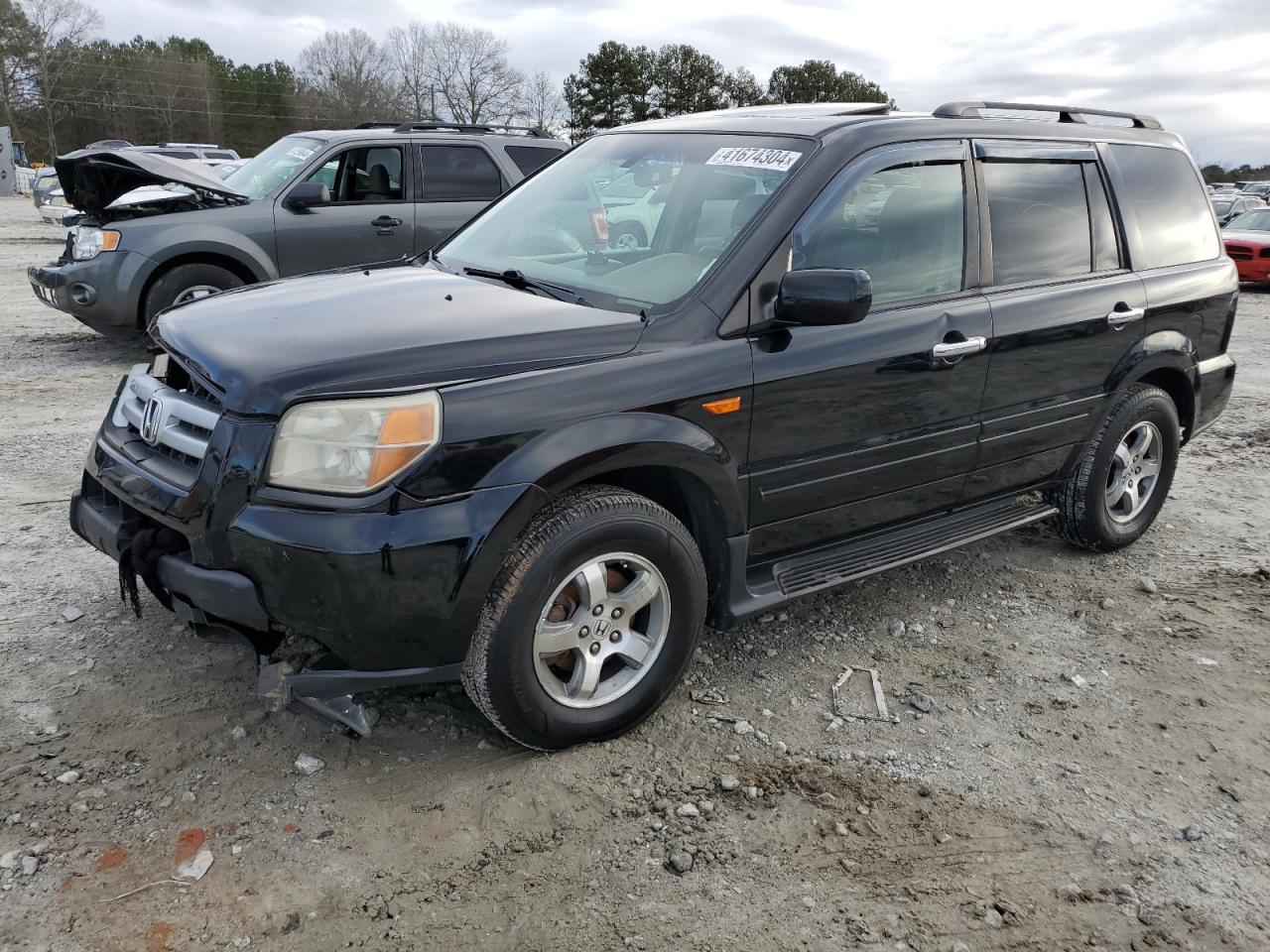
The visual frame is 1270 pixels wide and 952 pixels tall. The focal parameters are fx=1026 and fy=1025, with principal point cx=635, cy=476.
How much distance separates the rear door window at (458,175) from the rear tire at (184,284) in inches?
71.1

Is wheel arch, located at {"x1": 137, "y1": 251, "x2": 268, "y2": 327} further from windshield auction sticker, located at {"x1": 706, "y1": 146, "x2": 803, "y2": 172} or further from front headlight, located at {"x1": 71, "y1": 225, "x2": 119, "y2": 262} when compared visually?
windshield auction sticker, located at {"x1": 706, "y1": 146, "x2": 803, "y2": 172}

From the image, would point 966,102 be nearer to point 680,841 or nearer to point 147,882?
point 680,841

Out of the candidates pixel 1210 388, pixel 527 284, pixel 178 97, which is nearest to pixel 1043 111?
pixel 1210 388

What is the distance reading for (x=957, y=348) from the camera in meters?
3.71

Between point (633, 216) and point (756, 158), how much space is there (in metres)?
0.49

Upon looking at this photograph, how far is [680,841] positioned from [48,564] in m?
2.97

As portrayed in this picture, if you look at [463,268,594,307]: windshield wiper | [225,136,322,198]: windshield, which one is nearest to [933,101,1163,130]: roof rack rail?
[463,268,594,307]: windshield wiper

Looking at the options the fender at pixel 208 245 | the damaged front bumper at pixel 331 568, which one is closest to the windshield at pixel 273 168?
the fender at pixel 208 245

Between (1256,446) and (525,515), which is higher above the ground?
(525,515)

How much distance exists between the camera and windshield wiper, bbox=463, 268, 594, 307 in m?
3.33

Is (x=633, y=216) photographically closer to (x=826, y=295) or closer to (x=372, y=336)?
(x=826, y=295)

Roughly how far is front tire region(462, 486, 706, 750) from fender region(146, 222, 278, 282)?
6.00m

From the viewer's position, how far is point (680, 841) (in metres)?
2.76

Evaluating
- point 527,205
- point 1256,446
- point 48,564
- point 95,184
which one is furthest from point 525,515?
point 95,184
